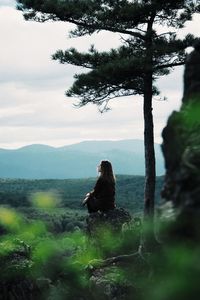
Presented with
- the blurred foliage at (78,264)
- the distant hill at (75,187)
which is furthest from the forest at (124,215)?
the distant hill at (75,187)

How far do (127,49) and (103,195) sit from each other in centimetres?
486

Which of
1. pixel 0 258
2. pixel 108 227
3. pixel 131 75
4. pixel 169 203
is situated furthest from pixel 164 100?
pixel 169 203

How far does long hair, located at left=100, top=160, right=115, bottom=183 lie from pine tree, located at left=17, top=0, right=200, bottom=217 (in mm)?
1298

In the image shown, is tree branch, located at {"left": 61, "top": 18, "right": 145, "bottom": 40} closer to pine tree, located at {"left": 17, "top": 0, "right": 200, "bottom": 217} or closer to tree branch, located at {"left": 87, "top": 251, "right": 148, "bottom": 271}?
pine tree, located at {"left": 17, "top": 0, "right": 200, "bottom": 217}

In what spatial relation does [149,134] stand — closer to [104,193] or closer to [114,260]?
[104,193]

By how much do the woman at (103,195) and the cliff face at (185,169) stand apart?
13.6 meters

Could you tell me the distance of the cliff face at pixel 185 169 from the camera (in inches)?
84.8

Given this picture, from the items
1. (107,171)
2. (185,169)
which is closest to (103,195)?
(107,171)

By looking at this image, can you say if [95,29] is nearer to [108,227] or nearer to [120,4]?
[120,4]

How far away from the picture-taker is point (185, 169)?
8.16 feet

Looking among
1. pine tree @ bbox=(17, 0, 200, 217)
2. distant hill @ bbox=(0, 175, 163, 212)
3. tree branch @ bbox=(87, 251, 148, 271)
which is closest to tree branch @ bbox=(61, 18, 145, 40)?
pine tree @ bbox=(17, 0, 200, 217)

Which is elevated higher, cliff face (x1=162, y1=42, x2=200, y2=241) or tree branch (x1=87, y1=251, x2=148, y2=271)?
cliff face (x1=162, y1=42, x2=200, y2=241)

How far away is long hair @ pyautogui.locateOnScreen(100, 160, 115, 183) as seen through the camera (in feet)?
52.6

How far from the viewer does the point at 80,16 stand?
18.2 meters
